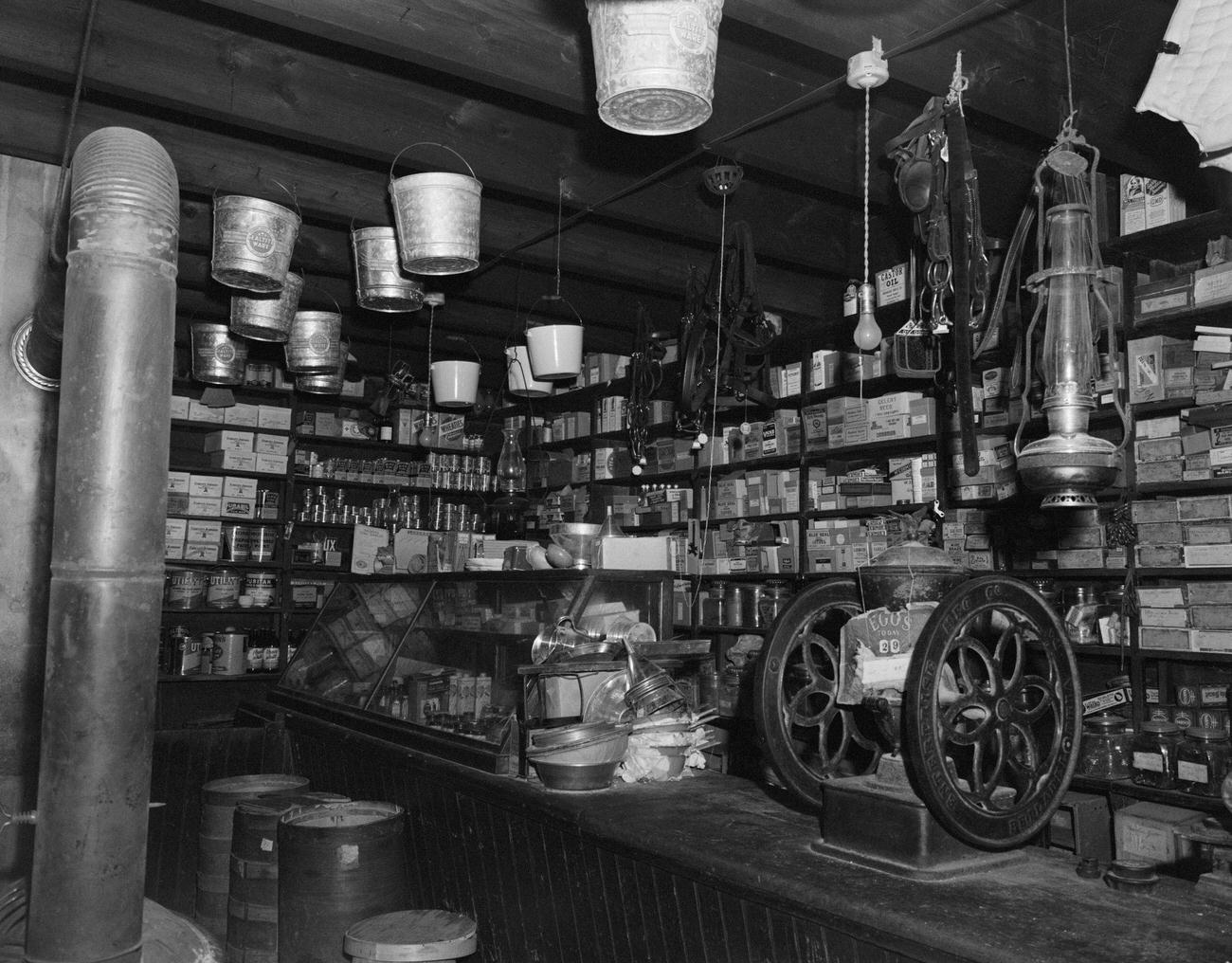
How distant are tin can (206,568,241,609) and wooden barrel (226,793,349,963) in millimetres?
3789

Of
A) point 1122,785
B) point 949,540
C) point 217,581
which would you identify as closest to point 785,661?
point 1122,785

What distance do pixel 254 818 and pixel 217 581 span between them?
3.92 metres

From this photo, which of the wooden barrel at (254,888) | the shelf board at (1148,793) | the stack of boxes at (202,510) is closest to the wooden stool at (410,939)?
the wooden barrel at (254,888)

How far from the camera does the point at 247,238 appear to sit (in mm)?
3639

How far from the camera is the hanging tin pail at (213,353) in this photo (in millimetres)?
5406

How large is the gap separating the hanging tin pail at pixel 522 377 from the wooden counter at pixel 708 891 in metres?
2.71

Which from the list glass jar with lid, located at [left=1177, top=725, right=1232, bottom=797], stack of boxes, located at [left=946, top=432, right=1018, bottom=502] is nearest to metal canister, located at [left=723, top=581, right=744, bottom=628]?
stack of boxes, located at [left=946, top=432, right=1018, bottom=502]

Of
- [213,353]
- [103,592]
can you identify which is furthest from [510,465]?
[103,592]

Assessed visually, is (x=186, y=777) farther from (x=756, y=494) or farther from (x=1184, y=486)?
(x=1184, y=486)

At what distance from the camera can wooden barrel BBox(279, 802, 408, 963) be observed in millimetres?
3143

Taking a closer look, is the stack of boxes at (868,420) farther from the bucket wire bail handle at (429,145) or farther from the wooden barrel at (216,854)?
the wooden barrel at (216,854)

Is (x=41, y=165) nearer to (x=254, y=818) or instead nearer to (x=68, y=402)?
(x=68, y=402)

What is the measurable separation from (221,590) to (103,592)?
5122 mm

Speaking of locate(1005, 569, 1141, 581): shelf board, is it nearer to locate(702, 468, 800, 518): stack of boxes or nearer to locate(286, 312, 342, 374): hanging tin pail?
locate(702, 468, 800, 518): stack of boxes
